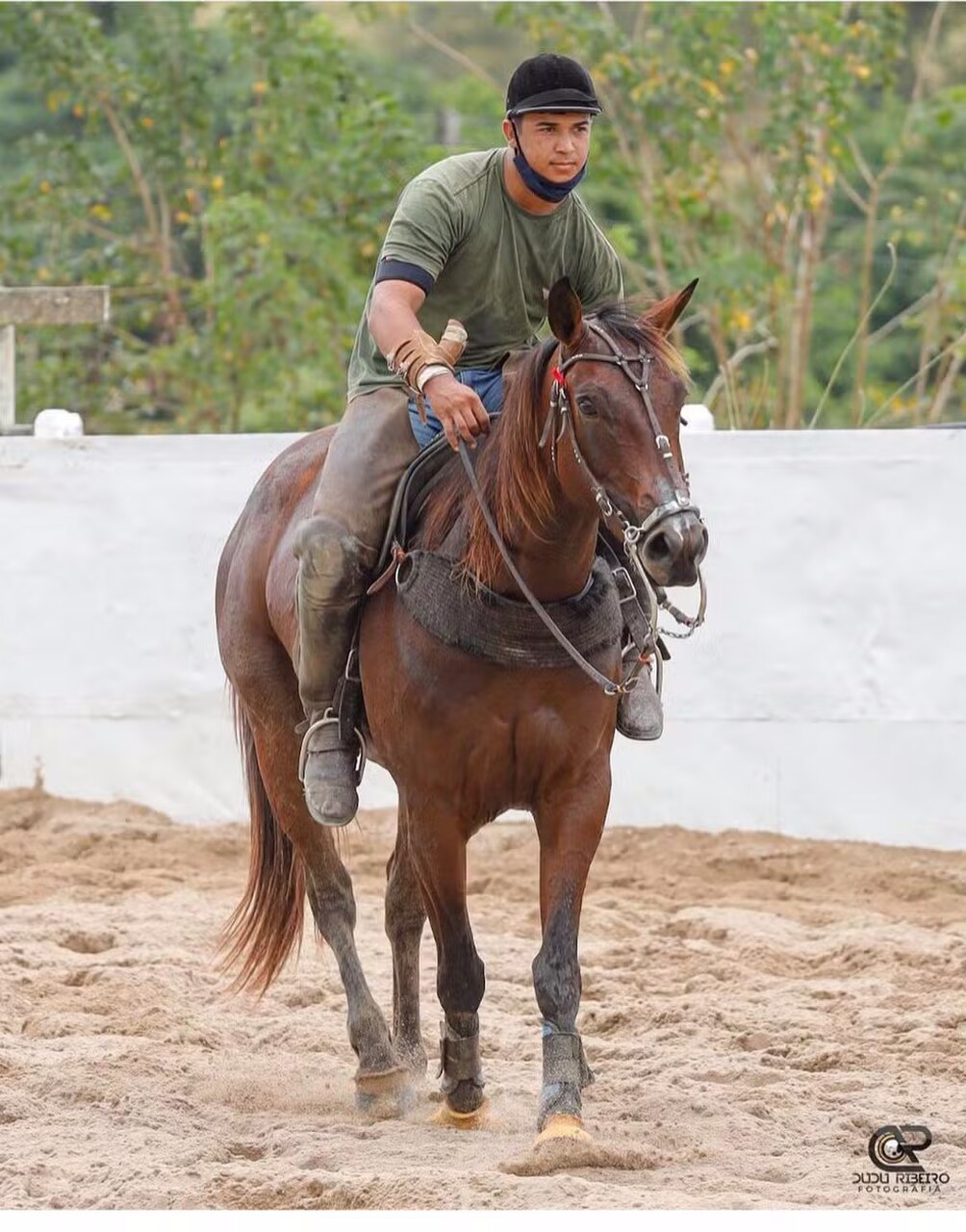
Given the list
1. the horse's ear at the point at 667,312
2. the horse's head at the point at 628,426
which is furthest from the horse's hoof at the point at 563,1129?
the horse's ear at the point at 667,312

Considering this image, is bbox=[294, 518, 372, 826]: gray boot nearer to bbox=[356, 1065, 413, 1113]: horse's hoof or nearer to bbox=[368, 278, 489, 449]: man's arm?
bbox=[368, 278, 489, 449]: man's arm

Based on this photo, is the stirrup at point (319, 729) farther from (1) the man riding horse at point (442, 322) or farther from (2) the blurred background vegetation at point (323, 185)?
(2) the blurred background vegetation at point (323, 185)

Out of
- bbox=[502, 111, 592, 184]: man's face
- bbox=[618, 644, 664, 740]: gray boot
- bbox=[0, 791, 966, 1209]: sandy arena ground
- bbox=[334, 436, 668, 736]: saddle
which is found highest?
bbox=[502, 111, 592, 184]: man's face

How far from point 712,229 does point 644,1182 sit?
10548 mm

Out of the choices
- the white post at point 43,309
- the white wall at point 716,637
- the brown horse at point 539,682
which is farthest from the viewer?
the white post at point 43,309

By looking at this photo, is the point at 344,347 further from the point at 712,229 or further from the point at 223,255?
the point at 712,229

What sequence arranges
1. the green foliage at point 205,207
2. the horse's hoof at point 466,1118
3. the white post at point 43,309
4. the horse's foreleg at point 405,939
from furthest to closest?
the green foliage at point 205,207 < the white post at point 43,309 < the horse's foreleg at point 405,939 < the horse's hoof at point 466,1118

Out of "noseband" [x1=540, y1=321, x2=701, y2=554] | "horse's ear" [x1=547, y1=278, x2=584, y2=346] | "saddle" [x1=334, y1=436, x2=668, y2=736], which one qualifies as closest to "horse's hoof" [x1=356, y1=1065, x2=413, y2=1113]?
"saddle" [x1=334, y1=436, x2=668, y2=736]

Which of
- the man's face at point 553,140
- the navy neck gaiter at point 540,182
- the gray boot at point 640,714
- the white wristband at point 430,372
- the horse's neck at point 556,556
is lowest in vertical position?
the gray boot at point 640,714

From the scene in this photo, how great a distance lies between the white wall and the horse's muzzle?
4.39 m

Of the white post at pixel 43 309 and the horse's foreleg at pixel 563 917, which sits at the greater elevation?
the white post at pixel 43 309

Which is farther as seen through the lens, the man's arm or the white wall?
the white wall

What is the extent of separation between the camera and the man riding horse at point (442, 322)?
460 cm

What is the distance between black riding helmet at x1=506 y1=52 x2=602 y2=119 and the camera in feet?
15.0
